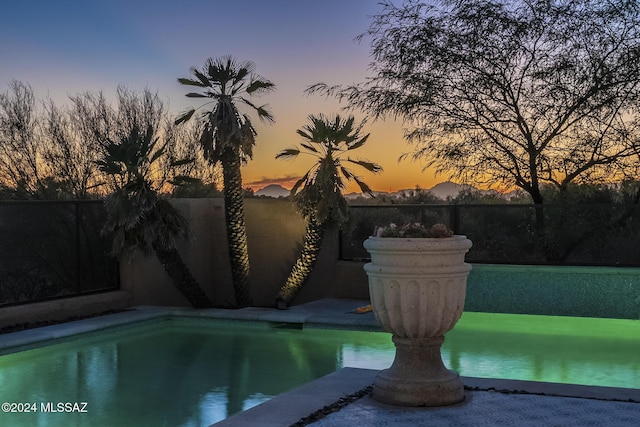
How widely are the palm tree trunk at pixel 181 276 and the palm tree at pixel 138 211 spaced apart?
0.02 meters

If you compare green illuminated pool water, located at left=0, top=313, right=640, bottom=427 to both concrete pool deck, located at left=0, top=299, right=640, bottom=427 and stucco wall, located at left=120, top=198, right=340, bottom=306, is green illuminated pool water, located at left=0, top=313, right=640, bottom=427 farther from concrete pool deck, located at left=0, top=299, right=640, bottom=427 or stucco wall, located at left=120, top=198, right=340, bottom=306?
stucco wall, located at left=120, top=198, right=340, bottom=306

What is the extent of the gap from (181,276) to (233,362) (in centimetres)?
416

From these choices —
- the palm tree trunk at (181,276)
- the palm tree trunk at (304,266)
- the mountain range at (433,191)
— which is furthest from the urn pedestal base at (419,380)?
the mountain range at (433,191)

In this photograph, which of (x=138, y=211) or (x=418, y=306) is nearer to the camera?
(x=418, y=306)

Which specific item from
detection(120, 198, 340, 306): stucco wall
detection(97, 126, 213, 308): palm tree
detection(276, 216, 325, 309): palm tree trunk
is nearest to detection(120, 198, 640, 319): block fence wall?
detection(120, 198, 340, 306): stucco wall

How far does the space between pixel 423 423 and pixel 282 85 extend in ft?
43.0

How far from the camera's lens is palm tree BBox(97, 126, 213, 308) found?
12617 millimetres

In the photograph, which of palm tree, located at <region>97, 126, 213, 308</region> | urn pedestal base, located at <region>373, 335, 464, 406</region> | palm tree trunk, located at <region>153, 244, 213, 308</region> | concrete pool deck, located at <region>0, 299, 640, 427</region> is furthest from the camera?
palm tree trunk, located at <region>153, 244, 213, 308</region>

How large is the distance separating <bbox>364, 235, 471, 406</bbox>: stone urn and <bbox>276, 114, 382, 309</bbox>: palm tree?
6667 mm

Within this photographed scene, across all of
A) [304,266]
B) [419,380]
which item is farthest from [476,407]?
[304,266]

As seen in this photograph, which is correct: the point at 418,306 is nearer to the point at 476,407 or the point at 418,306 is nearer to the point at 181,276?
the point at 476,407

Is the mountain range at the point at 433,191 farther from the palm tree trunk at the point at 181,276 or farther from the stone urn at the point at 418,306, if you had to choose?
the stone urn at the point at 418,306

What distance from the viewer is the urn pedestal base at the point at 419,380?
6059mm

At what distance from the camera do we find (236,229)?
13969mm
